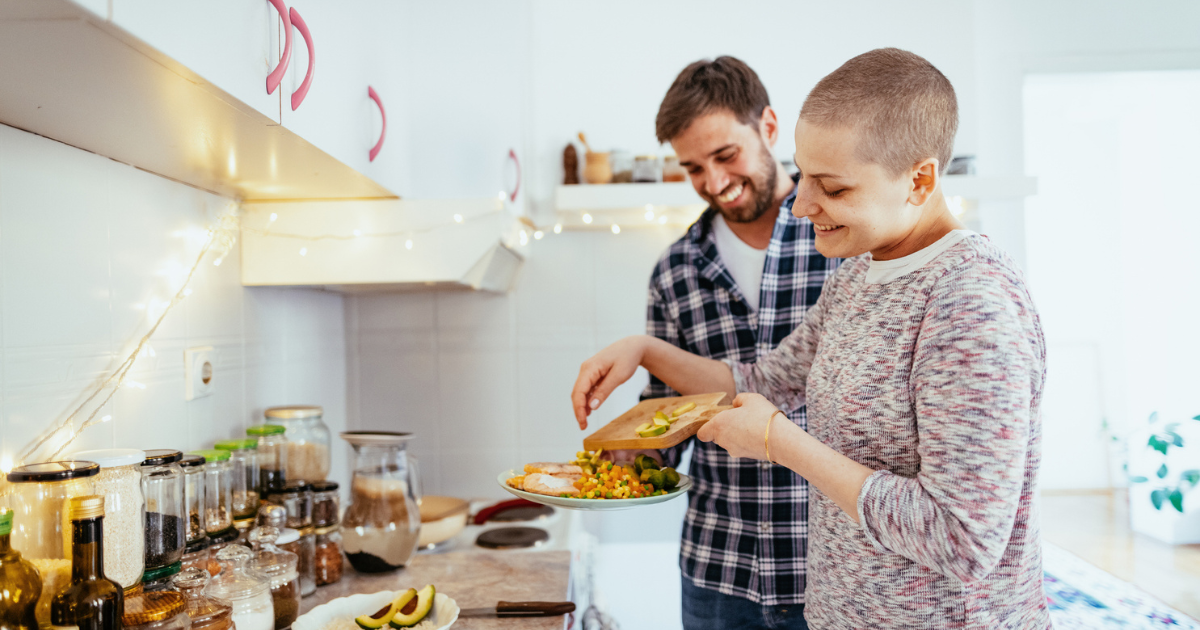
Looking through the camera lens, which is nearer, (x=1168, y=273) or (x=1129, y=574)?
(x=1129, y=574)

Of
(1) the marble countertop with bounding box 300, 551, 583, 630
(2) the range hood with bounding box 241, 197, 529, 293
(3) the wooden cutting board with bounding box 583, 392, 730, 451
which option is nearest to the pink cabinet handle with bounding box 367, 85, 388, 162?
(2) the range hood with bounding box 241, 197, 529, 293

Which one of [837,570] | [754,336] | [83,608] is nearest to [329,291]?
[754,336]

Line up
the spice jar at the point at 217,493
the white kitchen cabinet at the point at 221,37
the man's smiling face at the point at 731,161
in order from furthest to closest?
the man's smiling face at the point at 731,161, the spice jar at the point at 217,493, the white kitchen cabinet at the point at 221,37

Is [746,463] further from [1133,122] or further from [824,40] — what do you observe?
[1133,122]

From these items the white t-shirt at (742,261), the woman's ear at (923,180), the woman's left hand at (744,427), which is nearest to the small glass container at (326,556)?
the woman's left hand at (744,427)

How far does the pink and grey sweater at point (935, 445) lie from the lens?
26.5 inches

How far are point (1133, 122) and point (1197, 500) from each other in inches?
57.6

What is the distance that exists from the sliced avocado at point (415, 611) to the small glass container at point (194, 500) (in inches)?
12.5

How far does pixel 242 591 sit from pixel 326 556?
0.37 meters

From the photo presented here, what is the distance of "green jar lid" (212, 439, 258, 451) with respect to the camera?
4.00 feet

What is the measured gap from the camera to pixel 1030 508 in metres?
0.78

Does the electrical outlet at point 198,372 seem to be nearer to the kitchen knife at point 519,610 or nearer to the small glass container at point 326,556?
the small glass container at point 326,556

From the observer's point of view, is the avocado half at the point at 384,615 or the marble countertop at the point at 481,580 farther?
the marble countertop at the point at 481,580

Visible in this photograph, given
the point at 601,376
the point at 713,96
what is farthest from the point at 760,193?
the point at 601,376
